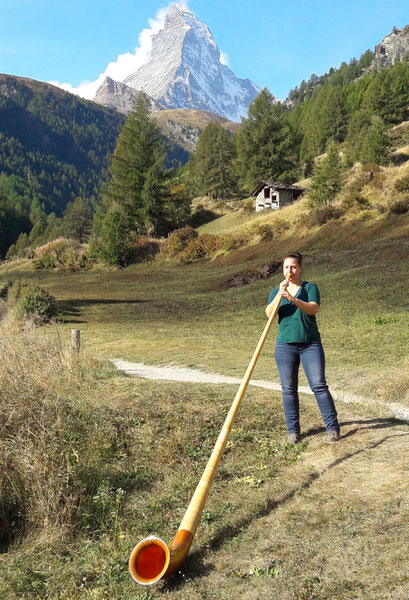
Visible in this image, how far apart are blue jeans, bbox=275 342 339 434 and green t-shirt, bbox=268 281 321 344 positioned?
0.38 ft

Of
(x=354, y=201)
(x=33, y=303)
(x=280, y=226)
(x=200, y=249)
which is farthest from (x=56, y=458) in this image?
(x=200, y=249)

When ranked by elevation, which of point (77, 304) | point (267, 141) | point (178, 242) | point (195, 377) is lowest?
point (195, 377)

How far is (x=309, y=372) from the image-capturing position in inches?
196

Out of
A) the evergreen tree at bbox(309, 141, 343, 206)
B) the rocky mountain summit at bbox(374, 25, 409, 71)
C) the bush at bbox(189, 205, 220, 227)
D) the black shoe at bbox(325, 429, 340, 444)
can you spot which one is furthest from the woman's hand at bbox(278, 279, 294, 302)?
the rocky mountain summit at bbox(374, 25, 409, 71)

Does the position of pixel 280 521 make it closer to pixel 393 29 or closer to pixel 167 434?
pixel 167 434

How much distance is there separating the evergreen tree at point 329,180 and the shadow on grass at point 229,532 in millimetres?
31785

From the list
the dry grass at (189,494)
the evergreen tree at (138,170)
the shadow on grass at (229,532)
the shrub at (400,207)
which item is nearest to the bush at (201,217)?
the evergreen tree at (138,170)

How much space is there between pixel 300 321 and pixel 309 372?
0.59 m

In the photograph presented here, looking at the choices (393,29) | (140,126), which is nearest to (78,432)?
(140,126)

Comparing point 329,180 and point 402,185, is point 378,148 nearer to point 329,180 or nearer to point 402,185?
point 329,180

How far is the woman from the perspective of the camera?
16.2ft

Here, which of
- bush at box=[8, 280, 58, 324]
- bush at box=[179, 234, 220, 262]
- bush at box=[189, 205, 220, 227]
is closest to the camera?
bush at box=[8, 280, 58, 324]

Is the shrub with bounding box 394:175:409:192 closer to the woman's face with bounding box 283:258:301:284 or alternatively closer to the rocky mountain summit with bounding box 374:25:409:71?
the woman's face with bounding box 283:258:301:284

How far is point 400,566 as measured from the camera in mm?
2928
